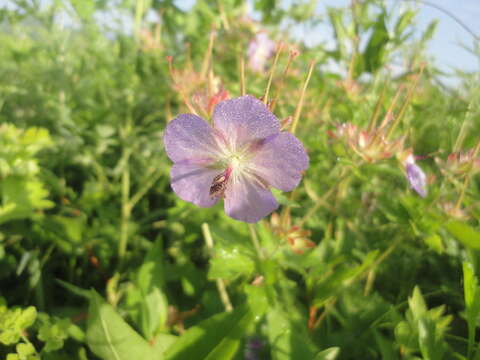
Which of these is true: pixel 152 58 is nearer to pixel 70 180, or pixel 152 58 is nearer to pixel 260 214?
pixel 70 180

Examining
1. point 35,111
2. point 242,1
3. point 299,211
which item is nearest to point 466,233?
point 299,211

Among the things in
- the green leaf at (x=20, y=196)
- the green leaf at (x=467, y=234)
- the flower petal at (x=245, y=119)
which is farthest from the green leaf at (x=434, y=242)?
the green leaf at (x=20, y=196)

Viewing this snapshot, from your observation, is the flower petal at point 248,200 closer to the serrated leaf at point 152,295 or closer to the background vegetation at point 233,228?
the background vegetation at point 233,228

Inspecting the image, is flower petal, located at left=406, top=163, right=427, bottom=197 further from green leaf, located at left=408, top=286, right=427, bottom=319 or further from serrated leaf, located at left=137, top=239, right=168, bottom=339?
serrated leaf, located at left=137, top=239, right=168, bottom=339

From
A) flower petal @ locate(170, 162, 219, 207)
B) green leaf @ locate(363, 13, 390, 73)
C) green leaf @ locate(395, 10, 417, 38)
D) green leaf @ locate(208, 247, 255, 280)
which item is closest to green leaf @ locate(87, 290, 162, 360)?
green leaf @ locate(208, 247, 255, 280)

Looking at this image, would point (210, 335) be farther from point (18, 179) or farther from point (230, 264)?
point (18, 179)

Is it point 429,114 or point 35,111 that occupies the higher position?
point 429,114

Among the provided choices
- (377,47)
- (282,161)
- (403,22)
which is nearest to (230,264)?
(282,161)
